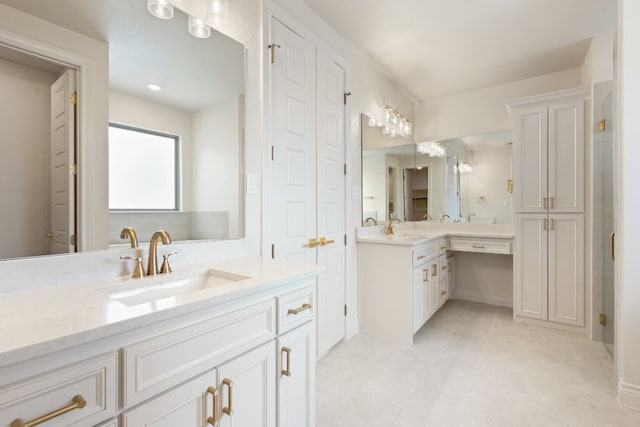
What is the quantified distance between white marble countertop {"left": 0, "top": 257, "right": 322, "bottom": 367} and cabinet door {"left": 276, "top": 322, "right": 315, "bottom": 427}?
0.26 meters

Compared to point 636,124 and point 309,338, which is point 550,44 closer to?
point 636,124

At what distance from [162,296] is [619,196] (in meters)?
2.54

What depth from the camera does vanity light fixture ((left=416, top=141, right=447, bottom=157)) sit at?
3.89 m

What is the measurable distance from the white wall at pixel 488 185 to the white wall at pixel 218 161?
3.04 m

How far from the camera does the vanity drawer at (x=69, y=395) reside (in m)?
0.62

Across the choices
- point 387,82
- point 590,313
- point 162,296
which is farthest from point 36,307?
point 590,313

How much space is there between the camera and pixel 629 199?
1779 mm

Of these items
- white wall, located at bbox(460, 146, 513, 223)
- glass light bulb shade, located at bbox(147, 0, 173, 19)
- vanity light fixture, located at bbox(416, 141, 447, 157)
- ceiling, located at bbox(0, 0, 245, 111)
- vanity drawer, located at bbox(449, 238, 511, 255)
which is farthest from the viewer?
vanity light fixture, located at bbox(416, 141, 447, 157)

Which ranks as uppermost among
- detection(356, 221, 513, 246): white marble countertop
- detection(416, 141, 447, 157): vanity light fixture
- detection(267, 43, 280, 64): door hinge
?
detection(267, 43, 280, 64): door hinge

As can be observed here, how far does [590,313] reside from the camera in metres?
2.71

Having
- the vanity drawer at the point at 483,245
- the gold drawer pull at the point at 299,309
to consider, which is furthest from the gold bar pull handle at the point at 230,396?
the vanity drawer at the point at 483,245

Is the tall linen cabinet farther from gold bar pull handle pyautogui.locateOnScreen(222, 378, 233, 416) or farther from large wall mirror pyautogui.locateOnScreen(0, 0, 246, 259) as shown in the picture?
gold bar pull handle pyautogui.locateOnScreen(222, 378, 233, 416)

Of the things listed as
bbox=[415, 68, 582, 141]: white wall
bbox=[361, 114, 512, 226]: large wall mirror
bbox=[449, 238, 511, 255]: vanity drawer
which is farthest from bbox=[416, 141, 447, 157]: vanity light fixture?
bbox=[449, 238, 511, 255]: vanity drawer

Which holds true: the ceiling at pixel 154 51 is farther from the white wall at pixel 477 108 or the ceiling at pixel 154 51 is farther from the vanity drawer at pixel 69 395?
the white wall at pixel 477 108
